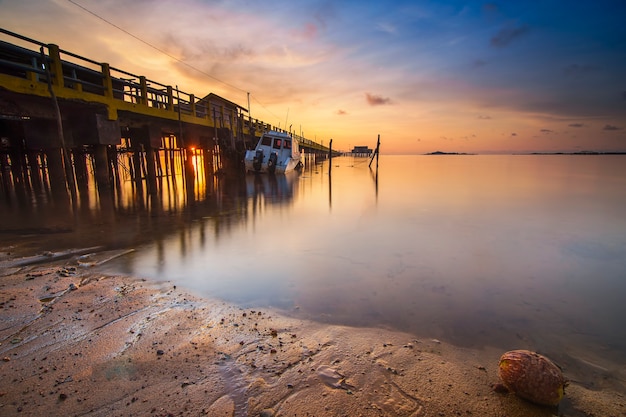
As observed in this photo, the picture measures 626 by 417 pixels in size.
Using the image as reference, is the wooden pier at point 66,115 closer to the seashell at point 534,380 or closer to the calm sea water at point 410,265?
the calm sea water at point 410,265

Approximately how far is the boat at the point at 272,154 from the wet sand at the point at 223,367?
21.0 meters

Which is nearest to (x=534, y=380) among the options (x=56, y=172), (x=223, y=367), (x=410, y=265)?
(x=223, y=367)

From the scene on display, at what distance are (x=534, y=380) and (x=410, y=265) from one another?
11.1 ft

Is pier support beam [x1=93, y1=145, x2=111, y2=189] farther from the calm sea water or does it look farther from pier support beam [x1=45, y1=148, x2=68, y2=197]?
the calm sea water

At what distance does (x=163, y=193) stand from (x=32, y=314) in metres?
11.6

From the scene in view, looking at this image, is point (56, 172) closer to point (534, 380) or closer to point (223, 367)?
point (223, 367)

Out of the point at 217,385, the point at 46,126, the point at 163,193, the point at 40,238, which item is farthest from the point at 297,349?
the point at 163,193

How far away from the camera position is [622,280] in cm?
502

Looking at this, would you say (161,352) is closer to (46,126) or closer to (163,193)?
(46,126)

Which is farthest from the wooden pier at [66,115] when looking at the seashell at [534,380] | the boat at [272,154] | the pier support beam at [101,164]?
the seashell at [534,380]

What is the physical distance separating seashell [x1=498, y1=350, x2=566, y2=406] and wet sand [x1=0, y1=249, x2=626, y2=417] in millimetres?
78

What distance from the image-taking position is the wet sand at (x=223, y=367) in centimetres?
209

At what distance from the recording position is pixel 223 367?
246cm

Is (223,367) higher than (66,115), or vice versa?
(66,115)
